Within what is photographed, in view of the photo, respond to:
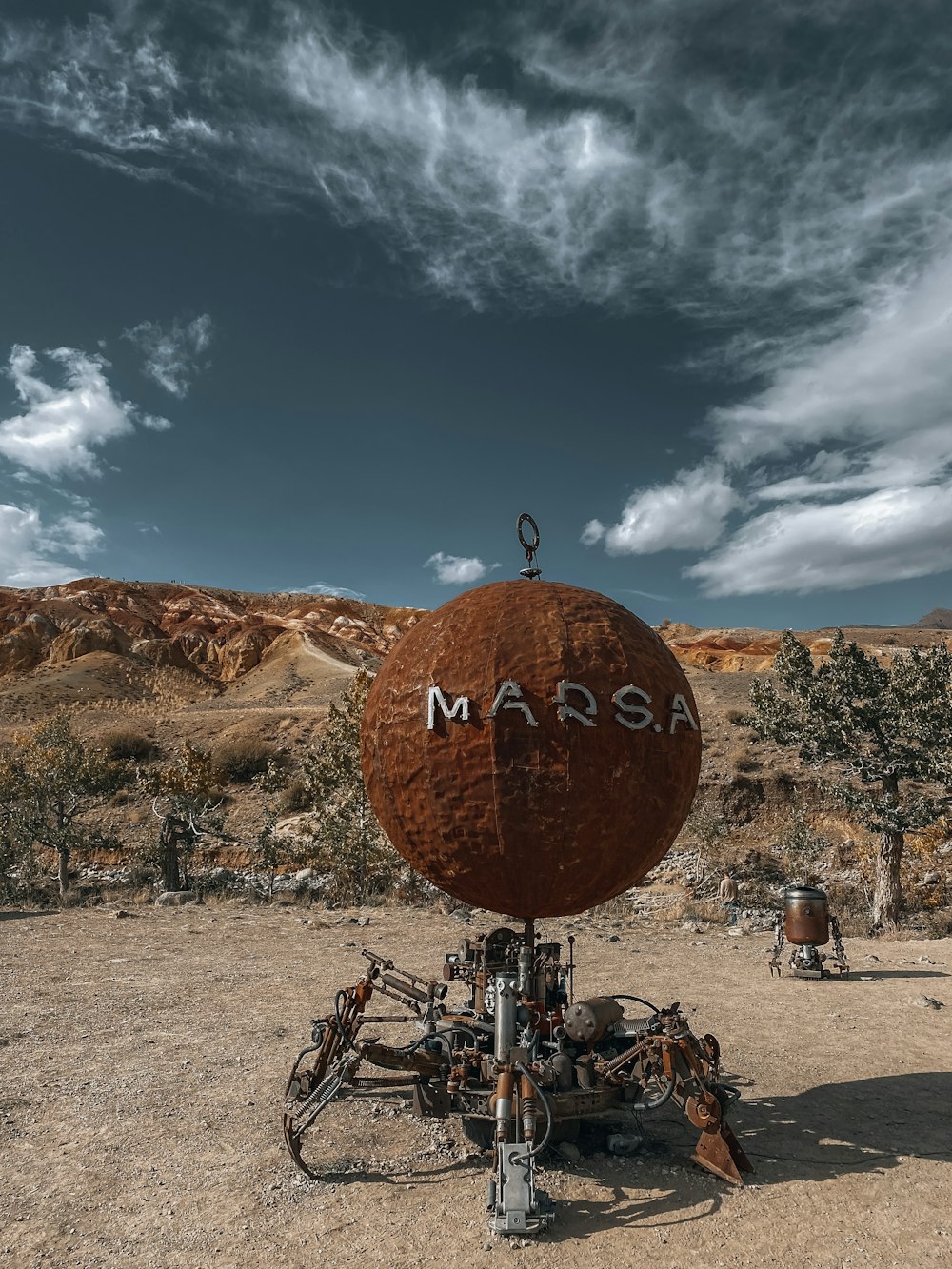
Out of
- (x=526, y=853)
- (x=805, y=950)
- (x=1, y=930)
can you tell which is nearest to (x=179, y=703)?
(x=1, y=930)

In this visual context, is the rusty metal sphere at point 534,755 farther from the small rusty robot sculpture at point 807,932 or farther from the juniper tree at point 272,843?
the juniper tree at point 272,843

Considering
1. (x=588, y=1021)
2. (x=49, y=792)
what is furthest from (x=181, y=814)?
(x=588, y=1021)

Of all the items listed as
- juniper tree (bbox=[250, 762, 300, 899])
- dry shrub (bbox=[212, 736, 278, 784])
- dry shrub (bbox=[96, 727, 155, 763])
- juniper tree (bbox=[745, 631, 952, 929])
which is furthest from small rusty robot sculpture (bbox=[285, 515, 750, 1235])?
dry shrub (bbox=[96, 727, 155, 763])

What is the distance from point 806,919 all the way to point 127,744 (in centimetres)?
3674

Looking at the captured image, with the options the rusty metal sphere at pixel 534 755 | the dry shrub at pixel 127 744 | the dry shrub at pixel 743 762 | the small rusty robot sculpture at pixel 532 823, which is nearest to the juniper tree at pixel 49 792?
the dry shrub at pixel 127 744

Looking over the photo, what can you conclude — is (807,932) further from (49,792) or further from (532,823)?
(49,792)

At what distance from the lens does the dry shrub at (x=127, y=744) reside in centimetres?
3978

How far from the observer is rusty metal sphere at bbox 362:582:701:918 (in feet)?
17.0

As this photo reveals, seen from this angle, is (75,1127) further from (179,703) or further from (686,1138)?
(179,703)

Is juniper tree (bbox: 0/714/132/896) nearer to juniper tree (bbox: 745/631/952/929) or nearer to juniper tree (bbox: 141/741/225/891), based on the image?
juniper tree (bbox: 141/741/225/891)

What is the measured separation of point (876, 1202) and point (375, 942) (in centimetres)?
975

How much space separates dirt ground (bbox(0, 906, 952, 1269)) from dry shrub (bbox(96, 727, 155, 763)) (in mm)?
31111

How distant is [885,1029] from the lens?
920 centimetres

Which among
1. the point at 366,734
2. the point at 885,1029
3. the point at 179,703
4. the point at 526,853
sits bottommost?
the point at 885,1029
